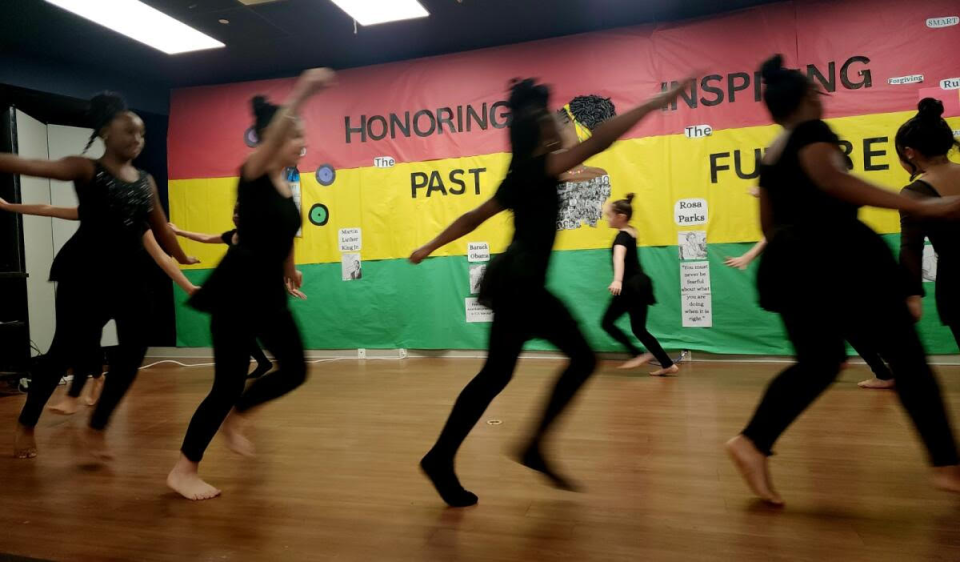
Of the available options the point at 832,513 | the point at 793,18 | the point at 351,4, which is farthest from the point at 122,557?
the point at 793,18

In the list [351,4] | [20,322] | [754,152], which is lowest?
[20,322]

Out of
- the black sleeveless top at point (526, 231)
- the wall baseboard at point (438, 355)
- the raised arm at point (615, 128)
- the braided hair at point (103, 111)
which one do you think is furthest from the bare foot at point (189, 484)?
the wall baseboard at point (438, 355)

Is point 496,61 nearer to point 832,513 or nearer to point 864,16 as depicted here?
point 864,16

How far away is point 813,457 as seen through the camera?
8.16 ft

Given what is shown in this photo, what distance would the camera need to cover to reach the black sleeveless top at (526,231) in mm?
1846

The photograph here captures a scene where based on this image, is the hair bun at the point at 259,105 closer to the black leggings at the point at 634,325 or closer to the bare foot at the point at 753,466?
the bare foot at the point at 753,466

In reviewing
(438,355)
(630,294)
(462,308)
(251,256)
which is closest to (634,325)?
(630,294)

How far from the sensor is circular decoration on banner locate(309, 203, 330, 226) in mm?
6250

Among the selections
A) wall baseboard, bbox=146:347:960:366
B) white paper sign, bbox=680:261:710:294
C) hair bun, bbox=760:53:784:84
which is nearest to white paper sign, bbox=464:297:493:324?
wall baseboard, bbox=146:347:960:366

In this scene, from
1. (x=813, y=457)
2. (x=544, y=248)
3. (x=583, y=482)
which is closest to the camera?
(x=544, y=248)

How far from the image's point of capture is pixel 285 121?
1990 millimetres

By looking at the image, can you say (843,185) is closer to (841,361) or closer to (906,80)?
(841,361)

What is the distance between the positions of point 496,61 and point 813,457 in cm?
443

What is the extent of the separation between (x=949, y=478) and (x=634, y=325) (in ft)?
9.91
